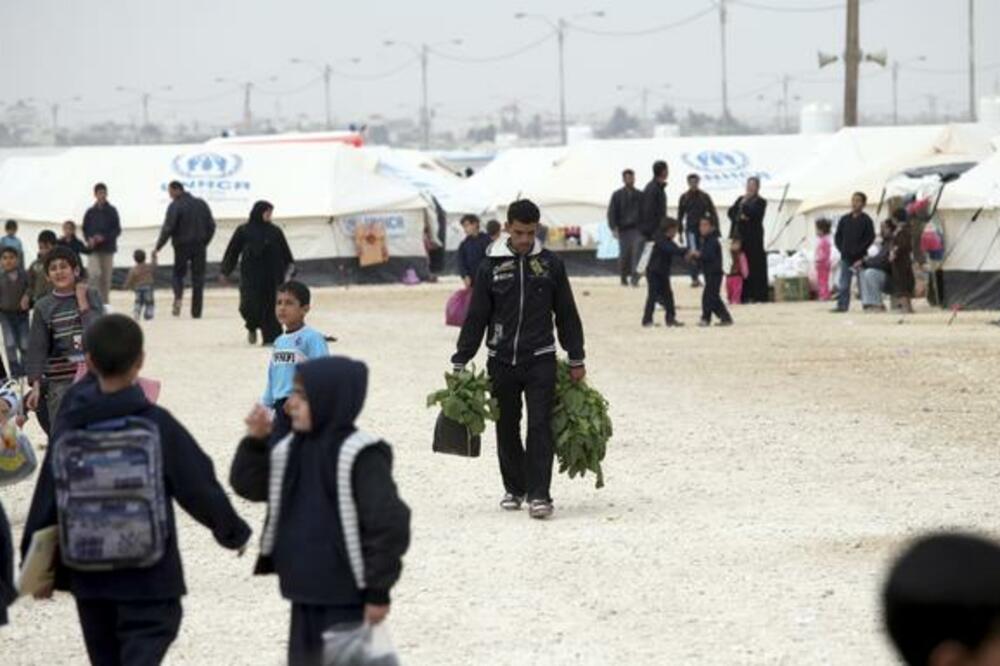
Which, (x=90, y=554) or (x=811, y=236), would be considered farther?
(x=811, y=236)

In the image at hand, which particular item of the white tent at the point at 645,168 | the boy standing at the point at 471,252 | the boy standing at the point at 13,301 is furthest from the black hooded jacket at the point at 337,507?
the white tent at the point at 645,168

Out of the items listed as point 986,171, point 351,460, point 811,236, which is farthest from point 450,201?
point 351,460

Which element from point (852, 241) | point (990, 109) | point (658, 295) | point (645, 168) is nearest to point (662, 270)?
point (658, 295)

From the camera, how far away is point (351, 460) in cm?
576

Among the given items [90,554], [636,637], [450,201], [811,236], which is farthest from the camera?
[450,201]

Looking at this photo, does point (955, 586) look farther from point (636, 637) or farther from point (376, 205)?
point (376, 205)

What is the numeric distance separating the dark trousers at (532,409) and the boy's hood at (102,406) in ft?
18.3

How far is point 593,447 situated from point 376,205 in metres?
31.9

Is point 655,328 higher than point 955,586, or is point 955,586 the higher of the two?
point 955,586

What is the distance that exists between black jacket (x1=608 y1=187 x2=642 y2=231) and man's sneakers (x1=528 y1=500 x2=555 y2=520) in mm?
24444

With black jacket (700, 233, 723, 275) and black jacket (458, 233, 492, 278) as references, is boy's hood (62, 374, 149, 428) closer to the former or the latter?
black jacket (458, 233, 492, 278)

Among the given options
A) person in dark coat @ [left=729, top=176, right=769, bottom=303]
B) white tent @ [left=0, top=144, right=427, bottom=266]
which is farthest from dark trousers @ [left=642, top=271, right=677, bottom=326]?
white tent @ [left=0, top=144, right=427, bottom=266]

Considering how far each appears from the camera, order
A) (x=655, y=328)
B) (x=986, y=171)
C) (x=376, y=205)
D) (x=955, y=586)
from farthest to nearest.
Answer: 1. (x=376, y=205)
2. (x=986, y=171)
3. (x=655, y=328)
4. (x=955, y=586)

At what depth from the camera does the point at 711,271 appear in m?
26.6
